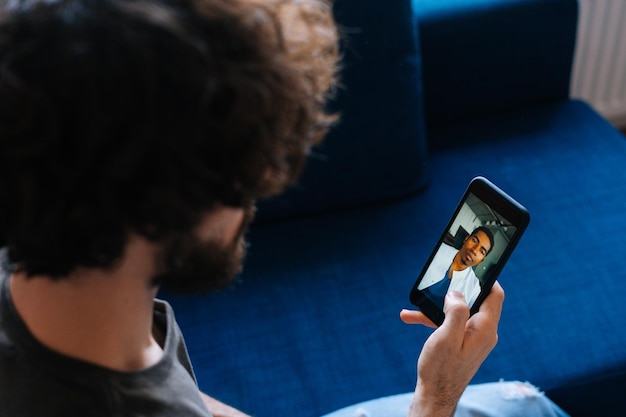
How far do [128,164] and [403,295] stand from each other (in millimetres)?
828

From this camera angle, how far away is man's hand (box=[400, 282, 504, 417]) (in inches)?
33.7

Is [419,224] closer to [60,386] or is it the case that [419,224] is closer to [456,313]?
[456,313]

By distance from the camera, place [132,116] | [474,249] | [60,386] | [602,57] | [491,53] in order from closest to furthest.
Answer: [132,116] < [60,386] < [474,249] < [491,53] < [602,57]

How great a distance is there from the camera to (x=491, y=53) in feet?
5.19

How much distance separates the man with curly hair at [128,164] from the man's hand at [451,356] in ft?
0.98

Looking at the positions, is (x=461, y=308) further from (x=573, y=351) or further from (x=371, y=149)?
(x=371, y=149)

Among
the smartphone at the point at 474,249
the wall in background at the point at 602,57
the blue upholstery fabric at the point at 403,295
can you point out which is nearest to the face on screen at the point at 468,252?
the smartphone at the point at 474,249

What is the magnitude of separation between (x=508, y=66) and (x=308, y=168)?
22.6 inches

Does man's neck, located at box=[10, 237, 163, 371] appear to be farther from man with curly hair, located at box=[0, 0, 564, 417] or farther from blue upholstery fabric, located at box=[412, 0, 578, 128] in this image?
blue upholstery fabric, located at box=[412, 0, 578, 128]

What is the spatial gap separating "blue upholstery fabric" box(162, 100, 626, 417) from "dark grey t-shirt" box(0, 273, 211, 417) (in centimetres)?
48

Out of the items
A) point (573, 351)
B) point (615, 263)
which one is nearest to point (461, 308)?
point (573, 351)

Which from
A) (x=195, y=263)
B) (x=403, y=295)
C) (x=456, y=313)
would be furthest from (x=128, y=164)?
(x=403, y=295)

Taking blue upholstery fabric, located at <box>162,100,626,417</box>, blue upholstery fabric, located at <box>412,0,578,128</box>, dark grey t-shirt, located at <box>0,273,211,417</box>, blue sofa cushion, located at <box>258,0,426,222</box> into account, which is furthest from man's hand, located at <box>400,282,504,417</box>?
blue upholstery fabric, located at <box>412,0,578,128</box>

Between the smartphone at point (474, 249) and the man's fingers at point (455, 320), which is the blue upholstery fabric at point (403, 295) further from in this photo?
the man's fingers at point (455, 320)
